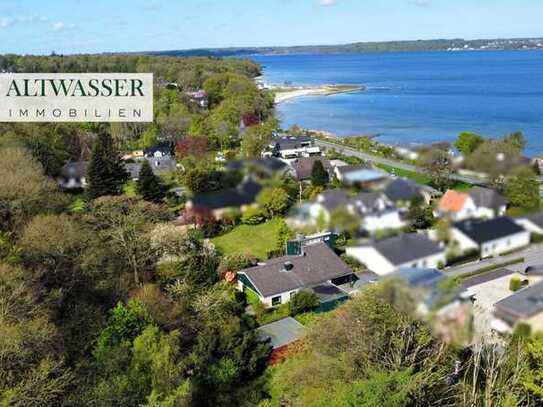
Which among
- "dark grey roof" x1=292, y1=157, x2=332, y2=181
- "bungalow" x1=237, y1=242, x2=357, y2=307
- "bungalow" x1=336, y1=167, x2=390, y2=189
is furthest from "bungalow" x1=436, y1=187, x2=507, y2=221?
"bungalow" x1=237, y1=242, x2=357, y2=307

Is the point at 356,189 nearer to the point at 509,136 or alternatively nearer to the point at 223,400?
the point at 509,136

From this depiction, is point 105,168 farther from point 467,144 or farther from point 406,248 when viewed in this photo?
point 406,248

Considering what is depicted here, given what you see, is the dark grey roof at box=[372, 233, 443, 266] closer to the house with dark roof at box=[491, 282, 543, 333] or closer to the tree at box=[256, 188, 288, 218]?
the tree at box=[256, 188, 288, 218]

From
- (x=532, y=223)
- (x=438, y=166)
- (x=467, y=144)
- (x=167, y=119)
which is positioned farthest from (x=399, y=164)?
(x=167, y=119)

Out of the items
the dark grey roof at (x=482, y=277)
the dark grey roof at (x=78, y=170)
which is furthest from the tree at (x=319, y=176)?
the dark grey roof at (x=78, y=170)

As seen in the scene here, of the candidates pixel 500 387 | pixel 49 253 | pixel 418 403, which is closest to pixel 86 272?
pixel 49 253

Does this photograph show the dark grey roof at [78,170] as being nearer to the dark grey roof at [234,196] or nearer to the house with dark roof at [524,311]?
the dark grey roof at [234,196]
